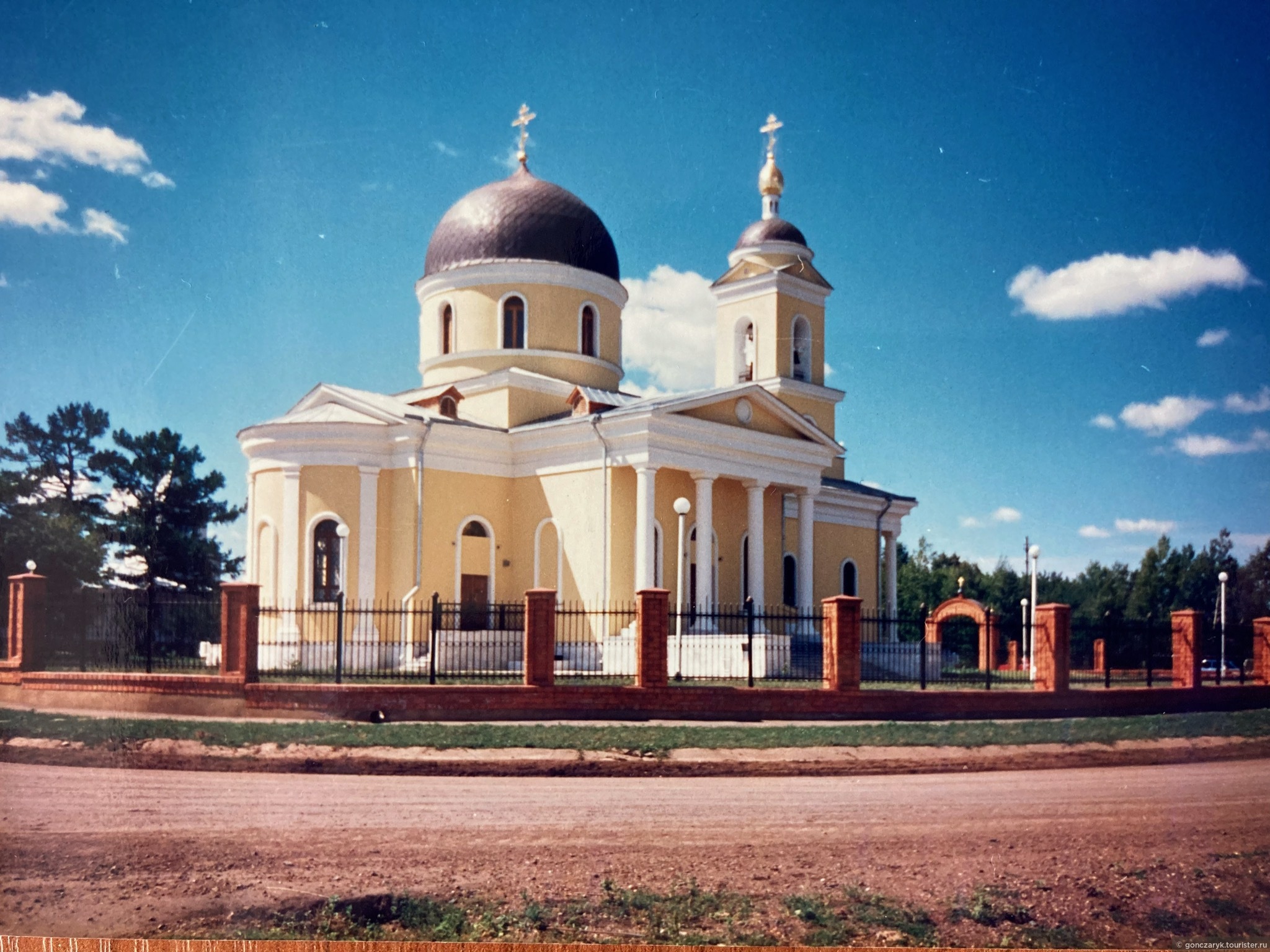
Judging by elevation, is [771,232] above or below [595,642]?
above

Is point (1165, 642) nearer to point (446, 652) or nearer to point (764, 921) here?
point (764, 921)

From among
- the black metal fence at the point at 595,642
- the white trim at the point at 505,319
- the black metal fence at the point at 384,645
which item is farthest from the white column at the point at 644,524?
the white trim at the point at 505,319

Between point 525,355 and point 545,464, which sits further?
point 525,355

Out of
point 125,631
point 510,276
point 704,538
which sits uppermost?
point 510,276

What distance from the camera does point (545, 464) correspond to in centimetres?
2042

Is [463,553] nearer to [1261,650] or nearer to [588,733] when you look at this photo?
[588,733]

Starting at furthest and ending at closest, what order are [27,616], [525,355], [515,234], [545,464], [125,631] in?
[525,355], [515,234], [545,464], [125,631], [27,616]

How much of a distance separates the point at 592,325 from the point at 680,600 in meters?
5.72

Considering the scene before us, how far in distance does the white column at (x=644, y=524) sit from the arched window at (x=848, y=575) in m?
6.05

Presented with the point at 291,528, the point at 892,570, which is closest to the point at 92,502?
the point at 291,528

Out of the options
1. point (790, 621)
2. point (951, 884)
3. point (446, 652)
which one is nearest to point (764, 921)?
point (951, 884)

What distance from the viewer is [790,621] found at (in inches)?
895

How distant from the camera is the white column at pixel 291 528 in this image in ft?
57.6

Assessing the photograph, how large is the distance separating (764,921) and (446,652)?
939 centimetres
